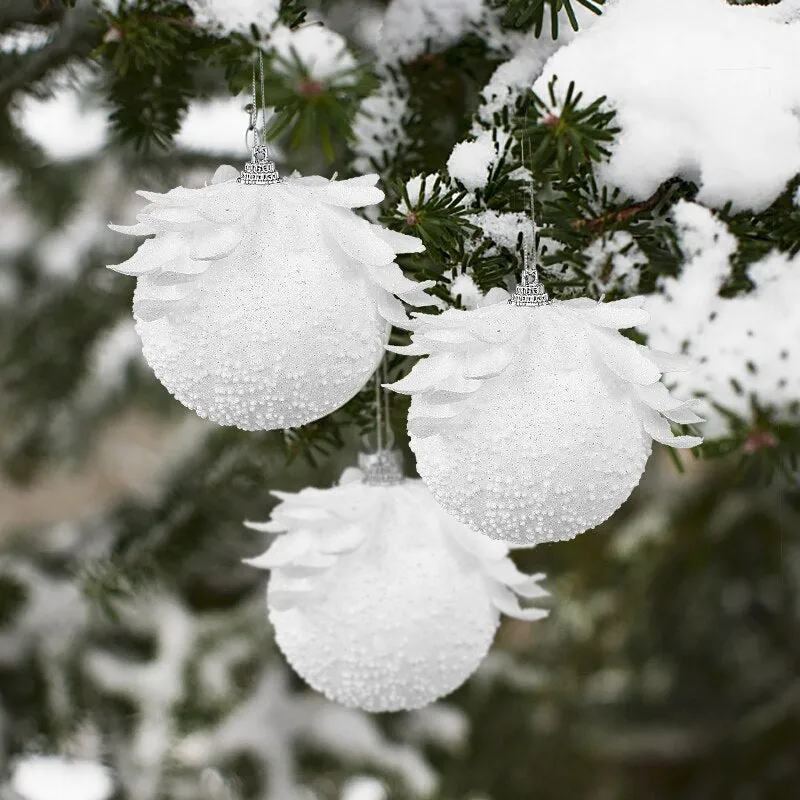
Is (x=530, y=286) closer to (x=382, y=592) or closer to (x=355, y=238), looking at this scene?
(x=355, y=238)

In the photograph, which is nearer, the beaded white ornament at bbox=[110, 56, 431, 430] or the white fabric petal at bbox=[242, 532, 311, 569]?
the beaded white ornament at bbox=[110, 56, 431, 430]

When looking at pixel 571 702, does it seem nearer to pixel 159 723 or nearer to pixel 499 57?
pixel 159 723

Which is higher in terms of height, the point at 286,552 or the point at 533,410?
the point at 533,410

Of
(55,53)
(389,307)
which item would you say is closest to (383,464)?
(389,307)

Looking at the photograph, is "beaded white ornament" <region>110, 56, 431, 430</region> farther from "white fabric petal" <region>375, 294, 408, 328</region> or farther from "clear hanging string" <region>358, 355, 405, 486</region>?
"clear hanging string" <region>358, 355, 405, 486</region>

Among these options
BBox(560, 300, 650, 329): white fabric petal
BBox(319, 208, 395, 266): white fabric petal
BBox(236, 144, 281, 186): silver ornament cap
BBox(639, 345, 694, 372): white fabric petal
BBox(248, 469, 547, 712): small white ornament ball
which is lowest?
BBox(248, 469, 547, 712): small white ornament ball

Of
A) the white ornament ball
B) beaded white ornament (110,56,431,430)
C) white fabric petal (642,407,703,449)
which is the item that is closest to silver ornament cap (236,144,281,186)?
beaded white ornament (110,56,431,430)

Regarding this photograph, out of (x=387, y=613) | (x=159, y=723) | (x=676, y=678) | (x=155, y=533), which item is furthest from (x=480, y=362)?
(x=676, y=678)
